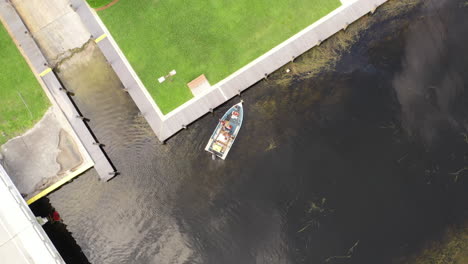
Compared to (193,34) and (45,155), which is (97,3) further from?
(45,155)

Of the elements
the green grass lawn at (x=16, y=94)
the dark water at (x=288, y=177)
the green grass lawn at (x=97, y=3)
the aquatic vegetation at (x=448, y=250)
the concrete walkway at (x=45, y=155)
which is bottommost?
the aquatic vegetation at (x=448, y=250)

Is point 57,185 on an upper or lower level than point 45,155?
lower

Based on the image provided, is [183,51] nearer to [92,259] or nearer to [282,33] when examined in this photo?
[282,33]

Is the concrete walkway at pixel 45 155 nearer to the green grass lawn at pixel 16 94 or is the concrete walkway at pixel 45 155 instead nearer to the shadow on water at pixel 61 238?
the green grass lawn at pixel 16 94

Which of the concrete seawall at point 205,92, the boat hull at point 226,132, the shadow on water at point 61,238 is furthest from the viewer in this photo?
the boat hull at point 226,132

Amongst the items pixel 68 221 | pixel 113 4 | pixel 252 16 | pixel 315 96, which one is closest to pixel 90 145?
pixel 68 221

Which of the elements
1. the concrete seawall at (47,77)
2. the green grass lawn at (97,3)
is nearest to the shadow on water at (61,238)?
the concrete seawall at (47,77)

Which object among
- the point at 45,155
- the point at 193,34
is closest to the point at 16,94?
the point at 45,155
